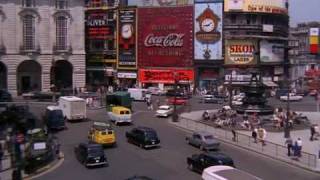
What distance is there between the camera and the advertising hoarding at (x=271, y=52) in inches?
3718

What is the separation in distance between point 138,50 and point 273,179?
6769 cm

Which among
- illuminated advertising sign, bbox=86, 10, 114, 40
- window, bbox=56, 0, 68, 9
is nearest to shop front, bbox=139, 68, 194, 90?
illuminated advertising sign, bbox=86, 10, 114, 40

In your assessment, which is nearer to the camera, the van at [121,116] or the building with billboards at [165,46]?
the van at [121,116]

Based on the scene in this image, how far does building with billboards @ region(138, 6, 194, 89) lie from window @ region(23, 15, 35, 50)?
18.0 meters

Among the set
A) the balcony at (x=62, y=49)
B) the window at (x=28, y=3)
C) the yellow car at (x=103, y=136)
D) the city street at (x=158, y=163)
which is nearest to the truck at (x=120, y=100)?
the city street at (x=158, y=163)

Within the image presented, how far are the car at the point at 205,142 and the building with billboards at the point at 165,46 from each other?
49.1 m

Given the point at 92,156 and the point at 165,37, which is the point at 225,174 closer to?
the point at 92,156

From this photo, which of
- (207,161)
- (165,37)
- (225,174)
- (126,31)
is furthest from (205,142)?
(126,31)

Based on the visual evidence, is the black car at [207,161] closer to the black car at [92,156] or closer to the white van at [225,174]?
the white van at [225,174]

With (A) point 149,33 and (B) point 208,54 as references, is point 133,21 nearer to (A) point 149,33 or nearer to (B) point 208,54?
(A) point 149,33

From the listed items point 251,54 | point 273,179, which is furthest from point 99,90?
point 273,179

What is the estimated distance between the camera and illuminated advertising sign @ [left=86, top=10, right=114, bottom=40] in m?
103

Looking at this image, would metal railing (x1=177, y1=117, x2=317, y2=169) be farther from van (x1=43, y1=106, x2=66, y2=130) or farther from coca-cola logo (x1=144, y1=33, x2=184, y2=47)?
coca-cola logo (x1=144, y1=33, x2=184, y2=47)

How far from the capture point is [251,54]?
307 ft
